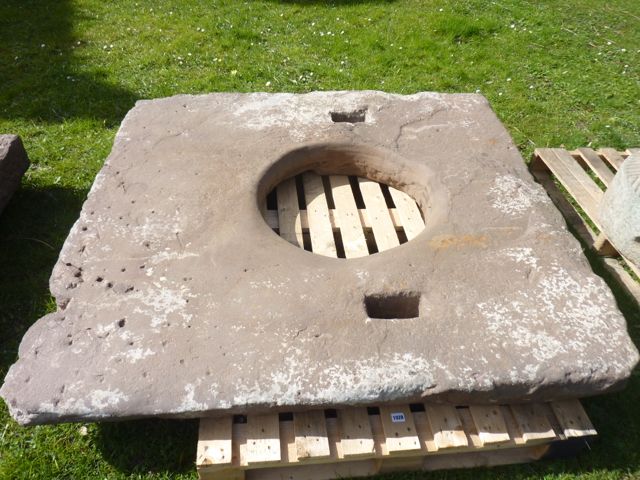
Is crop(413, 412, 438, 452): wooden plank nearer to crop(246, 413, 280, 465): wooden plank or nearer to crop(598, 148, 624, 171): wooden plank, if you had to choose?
crop(246, 413, 280, 465): wooden plank

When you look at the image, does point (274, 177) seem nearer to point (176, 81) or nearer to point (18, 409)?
point (18, 409)

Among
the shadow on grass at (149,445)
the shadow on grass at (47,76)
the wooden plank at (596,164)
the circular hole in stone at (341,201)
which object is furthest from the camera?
the shadow on grass at (47,76)

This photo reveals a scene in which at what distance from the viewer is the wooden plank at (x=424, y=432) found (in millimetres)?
2248

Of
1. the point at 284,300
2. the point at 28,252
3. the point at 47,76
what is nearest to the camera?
the point at 284,300

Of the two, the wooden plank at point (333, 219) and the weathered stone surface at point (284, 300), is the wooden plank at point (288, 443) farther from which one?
the wooden plank at point (333, 219)

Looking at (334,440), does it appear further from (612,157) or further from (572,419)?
(612,157)

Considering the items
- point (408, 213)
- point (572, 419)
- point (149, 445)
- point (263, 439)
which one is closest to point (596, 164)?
point (408, 213)

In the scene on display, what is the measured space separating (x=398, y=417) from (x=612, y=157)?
3.01m

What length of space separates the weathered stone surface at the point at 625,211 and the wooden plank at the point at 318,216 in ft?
6.11

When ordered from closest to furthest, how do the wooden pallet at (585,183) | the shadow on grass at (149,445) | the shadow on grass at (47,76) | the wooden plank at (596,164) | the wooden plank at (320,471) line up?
the wooden plank at (320,471) < the shadow on grass at (149,445) < the wooden pallet at (585,183) < the wooden plank at (596,164) < the shadow on grass at (47,76)

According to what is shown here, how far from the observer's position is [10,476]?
2.41 m

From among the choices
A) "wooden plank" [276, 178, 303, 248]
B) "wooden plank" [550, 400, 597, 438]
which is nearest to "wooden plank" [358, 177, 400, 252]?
"wooden plank" [276, 178, 303, 248]

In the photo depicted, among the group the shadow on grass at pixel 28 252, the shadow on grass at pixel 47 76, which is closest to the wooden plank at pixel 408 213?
the shadow on grass at pixel 28 252

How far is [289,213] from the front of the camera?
10.4 ft
